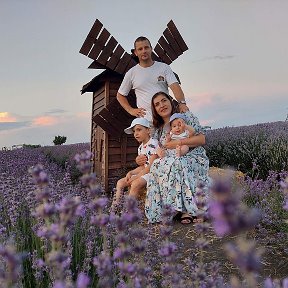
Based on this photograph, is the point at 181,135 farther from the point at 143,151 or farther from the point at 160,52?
the point at 160,52

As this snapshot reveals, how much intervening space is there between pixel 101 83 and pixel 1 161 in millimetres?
2286

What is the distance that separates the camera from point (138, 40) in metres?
5.97

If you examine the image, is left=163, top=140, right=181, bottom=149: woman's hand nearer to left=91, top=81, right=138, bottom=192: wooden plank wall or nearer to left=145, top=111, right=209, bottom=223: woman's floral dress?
left=145, top=111, right=209, bottom=223: woman's floral dress

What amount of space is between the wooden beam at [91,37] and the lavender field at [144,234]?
2172mm

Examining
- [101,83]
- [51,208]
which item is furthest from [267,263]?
[101,83]

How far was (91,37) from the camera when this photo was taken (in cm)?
791

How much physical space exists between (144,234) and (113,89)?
19.9 ft

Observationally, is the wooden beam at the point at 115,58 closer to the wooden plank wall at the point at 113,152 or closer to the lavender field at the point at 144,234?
the wooden plank wall at the point at 113,152

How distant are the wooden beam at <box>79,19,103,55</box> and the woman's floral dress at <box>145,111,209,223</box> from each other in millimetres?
3147

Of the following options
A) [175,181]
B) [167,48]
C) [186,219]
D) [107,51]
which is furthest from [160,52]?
[186,219]

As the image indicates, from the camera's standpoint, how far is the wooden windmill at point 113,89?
7824 millimetres

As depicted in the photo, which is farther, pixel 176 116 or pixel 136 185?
pixel 136 185

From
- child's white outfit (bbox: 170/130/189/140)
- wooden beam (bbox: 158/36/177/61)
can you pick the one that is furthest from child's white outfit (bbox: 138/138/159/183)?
wooden beam (bbox: 158/36/177/61)

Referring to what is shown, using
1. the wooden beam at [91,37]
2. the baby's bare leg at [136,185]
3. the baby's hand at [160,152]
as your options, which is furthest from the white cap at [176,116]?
the wooden beam at [91,37]
